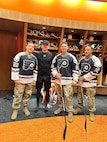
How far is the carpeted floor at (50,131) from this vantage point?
8.38 feet

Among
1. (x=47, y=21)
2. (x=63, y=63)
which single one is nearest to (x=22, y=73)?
(x=63, y=63)

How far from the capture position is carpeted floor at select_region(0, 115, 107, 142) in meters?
2.55

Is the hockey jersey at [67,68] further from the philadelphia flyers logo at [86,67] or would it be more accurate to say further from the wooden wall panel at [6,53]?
the wooden wall panel at [6,53]

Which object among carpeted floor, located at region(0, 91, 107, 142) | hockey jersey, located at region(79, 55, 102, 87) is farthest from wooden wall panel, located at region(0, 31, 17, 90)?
hockey jersey, located at region(79, 55, 102, 87)

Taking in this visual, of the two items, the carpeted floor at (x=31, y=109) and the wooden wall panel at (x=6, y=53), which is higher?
the wooden wall panel at (x=6, y=53)

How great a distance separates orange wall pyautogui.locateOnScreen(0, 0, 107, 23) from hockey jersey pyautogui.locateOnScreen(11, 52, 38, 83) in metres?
2.41

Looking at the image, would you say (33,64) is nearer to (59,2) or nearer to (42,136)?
(42,136)

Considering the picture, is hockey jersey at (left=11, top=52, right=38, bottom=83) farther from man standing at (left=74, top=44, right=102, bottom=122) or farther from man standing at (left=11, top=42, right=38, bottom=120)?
man standing at (left=74, top=44, right=102, bottom=122)

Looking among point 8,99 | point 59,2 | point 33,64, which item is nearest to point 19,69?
point 33,64

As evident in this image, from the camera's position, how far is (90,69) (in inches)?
134

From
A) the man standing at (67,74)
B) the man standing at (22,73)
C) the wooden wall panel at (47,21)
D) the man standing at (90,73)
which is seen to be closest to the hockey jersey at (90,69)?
the man standing at (90,73)

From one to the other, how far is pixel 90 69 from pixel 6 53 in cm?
304

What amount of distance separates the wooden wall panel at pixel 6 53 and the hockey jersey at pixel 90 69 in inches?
110

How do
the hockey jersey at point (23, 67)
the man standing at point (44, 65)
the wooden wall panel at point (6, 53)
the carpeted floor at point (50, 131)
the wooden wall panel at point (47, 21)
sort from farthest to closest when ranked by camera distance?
the wooden wall panel at point (6, 53)
the wooden wall panel at point (47, 21)
the man standing at point (44, 65)
the hockey jersey at point (23, 67)
the carpeted floor at point (50, 131)
